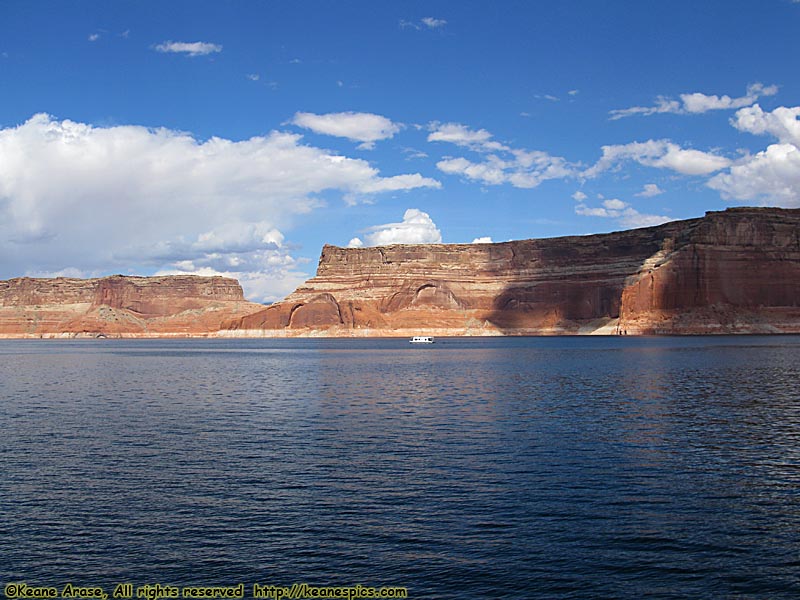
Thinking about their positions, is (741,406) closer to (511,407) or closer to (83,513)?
(511,407)

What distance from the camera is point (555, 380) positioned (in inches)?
2176

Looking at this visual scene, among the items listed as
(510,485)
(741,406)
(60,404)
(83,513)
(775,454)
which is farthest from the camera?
(60,404)

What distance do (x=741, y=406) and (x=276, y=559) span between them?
29.9m

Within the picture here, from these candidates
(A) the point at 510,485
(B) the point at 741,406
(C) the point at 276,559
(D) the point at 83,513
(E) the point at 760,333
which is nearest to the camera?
(C) the point at 276,559

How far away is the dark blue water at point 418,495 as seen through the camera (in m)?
14.5

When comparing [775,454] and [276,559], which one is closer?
[276,559]

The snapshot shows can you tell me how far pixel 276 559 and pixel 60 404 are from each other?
3158cm

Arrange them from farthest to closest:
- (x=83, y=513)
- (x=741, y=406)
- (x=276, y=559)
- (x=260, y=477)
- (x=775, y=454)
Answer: (x=741, y=406) → (x=775, y=454) → (x=260, y=477) → (x=83, y=513) → (x=276, y=559)

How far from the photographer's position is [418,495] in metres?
19.8

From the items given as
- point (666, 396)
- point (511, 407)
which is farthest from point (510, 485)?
point (666, 396)

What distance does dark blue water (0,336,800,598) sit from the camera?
1450 cm

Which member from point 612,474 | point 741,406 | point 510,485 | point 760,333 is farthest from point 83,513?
point 760,333

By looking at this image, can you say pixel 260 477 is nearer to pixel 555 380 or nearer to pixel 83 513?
pixel 83 513

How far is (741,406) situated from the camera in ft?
123
